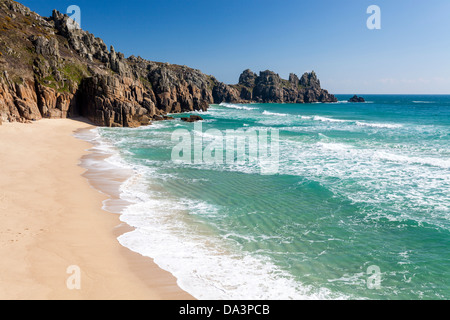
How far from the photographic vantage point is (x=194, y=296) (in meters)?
8.02

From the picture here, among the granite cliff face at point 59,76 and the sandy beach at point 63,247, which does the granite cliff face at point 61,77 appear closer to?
the granite cliff face at point 59,76

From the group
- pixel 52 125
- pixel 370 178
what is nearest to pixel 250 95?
pixel 52 125

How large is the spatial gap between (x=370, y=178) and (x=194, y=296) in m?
16.9

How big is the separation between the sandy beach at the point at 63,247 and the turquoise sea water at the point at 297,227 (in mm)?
861

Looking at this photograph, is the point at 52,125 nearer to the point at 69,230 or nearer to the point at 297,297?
the point at 69,230

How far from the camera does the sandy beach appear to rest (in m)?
8.00

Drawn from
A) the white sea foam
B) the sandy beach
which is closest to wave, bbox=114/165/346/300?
the white sea foam

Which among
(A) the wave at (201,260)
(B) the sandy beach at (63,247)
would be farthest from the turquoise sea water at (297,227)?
(B) the sandy beach at (63,247)

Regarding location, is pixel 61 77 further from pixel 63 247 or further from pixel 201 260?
pixel 201 260

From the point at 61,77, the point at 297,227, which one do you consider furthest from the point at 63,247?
the point at 61,77

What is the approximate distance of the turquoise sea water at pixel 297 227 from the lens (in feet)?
29.2

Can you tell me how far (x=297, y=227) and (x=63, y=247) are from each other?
9464 mm

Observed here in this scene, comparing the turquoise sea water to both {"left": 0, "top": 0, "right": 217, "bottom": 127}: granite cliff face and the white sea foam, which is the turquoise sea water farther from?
{"left": 0, "top": 0, "right": 217, "bottom": 127}: granite cliff face

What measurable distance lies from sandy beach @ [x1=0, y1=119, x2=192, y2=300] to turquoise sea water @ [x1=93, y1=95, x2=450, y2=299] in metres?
0.86
